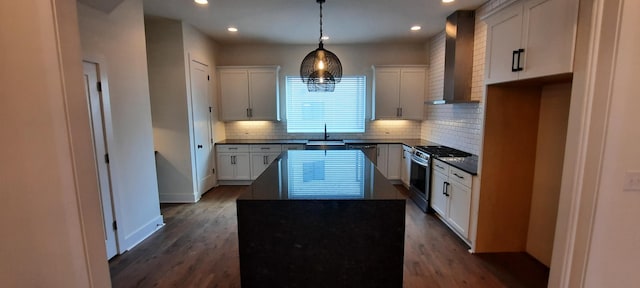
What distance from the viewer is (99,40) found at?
2639mm

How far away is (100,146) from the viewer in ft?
8.70

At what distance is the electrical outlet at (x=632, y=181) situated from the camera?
64.4 inches

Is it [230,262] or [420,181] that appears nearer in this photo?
[230,262]

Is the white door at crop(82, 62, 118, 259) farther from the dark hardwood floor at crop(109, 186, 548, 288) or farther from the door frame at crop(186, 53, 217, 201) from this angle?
the door frame at crop(186, 53, 217, 201)

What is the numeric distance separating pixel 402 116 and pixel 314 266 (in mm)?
4201

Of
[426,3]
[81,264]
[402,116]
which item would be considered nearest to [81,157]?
[81,264]

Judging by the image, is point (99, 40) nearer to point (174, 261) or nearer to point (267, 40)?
point (174, 261)

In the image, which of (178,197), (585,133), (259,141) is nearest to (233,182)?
(259,141)

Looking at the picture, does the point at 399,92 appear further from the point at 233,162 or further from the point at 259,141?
the point at 233,162

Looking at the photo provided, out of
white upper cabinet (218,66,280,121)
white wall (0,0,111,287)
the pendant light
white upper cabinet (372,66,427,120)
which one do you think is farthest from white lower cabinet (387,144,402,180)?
white wall (0,0,111,287)

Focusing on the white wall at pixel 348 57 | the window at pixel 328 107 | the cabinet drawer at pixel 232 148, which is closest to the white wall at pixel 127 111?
the cabinet drawer at pixel 232 148

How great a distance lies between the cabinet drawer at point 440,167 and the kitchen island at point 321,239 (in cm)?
194

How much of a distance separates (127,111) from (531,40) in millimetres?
3907

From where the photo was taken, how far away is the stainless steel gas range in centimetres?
383
